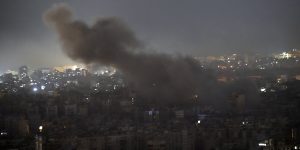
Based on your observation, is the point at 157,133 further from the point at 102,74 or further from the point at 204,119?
the point at 102,74

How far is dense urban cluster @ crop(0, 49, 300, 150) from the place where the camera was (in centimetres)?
831

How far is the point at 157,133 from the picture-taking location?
8.80 meters

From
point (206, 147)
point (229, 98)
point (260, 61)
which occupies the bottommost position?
point (206, 147)

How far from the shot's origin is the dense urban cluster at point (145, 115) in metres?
8.31

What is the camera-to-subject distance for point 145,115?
1116cm

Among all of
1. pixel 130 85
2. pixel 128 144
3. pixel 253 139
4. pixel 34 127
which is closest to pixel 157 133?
pixel 128 144

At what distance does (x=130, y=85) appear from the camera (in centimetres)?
1513

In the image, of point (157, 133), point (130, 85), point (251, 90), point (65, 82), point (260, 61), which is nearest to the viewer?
point (157, 133)

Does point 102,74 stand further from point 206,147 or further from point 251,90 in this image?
point 206,147

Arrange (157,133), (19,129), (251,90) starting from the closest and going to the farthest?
(157,133) → (19,129) → (251,90)

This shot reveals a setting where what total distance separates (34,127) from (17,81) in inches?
343

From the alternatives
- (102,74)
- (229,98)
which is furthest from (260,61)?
(229,98)

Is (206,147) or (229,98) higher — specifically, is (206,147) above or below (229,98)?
below

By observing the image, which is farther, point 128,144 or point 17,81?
point 17,81
